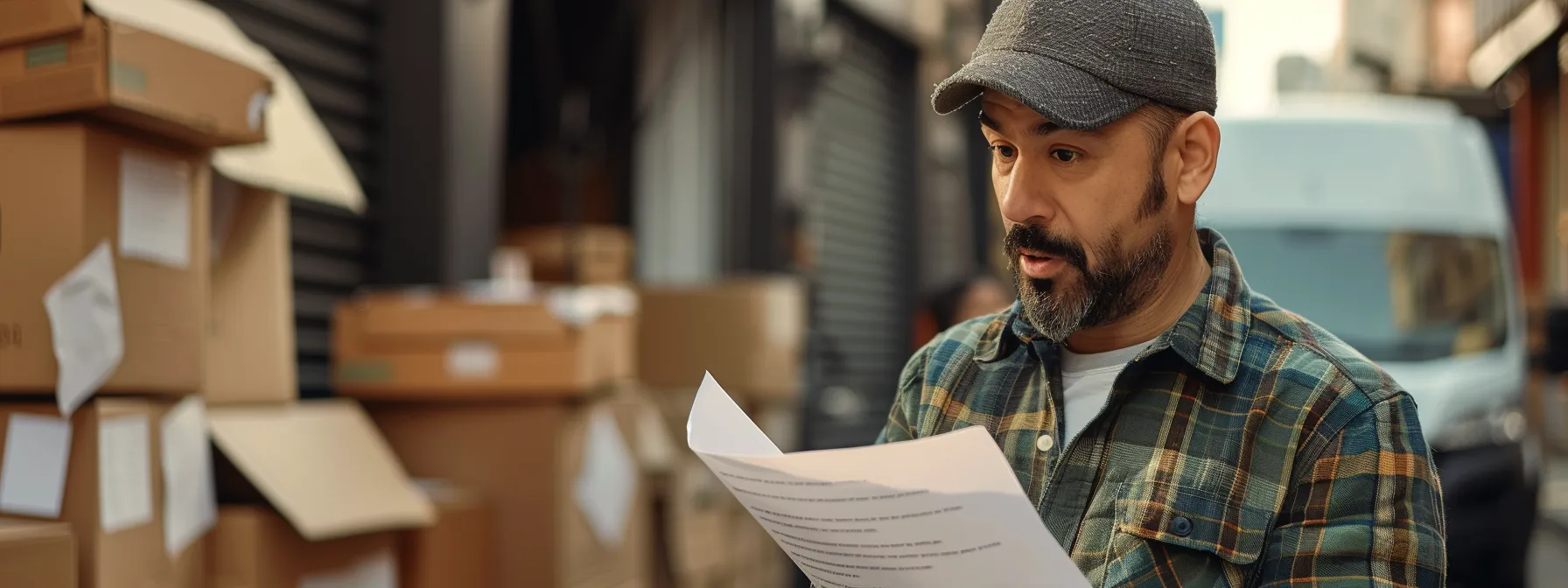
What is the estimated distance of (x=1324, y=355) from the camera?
59.1 inches

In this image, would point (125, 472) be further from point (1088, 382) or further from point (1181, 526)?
point (1181, 526)

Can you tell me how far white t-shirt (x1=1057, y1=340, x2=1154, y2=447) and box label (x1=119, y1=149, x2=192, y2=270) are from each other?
62.3 inches

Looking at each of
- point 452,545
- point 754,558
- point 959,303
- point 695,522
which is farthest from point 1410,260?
point 452,545

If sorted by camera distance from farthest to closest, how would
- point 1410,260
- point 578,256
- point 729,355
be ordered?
1. point 729,355
2. point 578,256
3. point 1410,260

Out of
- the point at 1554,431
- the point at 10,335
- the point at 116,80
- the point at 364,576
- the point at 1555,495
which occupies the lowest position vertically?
the point at 1555,495

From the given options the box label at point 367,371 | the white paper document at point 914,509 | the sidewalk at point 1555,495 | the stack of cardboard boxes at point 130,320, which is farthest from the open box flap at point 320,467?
the sidewalk at point 1555,495

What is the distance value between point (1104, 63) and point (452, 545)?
2458 mm

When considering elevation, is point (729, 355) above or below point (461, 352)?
below

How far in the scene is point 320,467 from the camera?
3059 mm

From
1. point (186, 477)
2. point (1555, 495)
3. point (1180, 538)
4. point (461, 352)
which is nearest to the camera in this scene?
point (1180, 538)

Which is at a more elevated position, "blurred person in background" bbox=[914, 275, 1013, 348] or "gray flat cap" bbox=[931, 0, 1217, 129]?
"gray flat cap" bbox=[931, 0, 1217, 129]

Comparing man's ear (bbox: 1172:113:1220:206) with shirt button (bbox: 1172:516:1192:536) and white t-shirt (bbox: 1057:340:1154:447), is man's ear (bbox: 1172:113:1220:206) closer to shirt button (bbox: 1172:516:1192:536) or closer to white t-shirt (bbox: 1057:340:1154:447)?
white t-shirt (bbox: 1057:340:1154:447)

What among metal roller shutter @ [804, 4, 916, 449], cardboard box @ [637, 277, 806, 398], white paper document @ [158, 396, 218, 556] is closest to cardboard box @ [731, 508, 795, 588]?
cardboard box @ [637, 277, 806, 398]

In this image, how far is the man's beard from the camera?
158 cm
